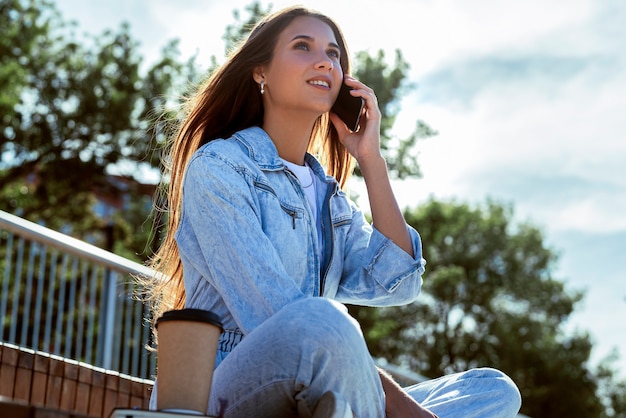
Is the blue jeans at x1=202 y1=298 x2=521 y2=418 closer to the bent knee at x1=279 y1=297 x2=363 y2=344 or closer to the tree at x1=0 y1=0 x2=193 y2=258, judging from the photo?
the bent knee at x1=279 y1=297 x2=363 y2=344

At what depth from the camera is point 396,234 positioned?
3062 millimetres

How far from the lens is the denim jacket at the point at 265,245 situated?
97.2 inches

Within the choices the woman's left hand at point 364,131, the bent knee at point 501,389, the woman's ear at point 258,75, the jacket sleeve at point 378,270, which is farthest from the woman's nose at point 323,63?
the bent knee at point 501,389

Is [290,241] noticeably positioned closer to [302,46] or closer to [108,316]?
[302,46]

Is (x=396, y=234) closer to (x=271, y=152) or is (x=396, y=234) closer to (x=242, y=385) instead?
(x=271, y=152)

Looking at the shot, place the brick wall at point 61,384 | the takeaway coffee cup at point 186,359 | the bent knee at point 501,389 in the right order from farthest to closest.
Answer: the brick wall at point 61,384, the bent knee at point 501,389, the takeaway coffee cup at point 186,359

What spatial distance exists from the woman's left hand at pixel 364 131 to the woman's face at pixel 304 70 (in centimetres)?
9

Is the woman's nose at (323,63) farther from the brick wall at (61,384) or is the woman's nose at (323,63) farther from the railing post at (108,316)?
the railing post at (108,316)

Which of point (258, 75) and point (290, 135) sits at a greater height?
point (258, 75)

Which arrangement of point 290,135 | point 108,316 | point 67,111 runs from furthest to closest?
point 67,111, point 108,316, point 290,135

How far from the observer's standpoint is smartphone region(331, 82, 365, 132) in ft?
10.8

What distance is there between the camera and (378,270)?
10.1ft

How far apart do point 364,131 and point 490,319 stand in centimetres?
3369

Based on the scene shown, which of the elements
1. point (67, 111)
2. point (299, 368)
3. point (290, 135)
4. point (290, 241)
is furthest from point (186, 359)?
point (67, 111)
